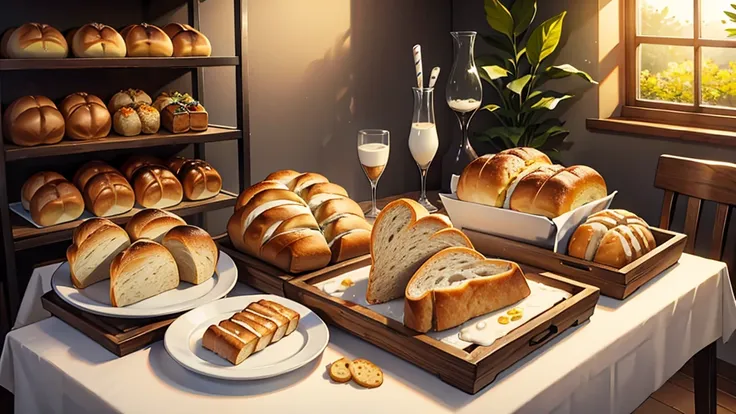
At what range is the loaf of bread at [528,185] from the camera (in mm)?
1446

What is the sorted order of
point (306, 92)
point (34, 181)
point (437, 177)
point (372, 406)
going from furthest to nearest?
point (437, 177) < point (306, 92) < point (34, 181) < point (372, 406)

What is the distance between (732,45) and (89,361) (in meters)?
2.49

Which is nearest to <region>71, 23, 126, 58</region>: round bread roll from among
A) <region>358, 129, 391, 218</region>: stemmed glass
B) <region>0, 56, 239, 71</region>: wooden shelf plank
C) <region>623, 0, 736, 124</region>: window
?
<region>0, 56, 239, 71</region>: wooden shelf plank

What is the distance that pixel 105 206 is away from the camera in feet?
6.97

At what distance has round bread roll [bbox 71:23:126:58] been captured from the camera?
206 centimetres

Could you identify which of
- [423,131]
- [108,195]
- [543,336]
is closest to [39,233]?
[108,195]

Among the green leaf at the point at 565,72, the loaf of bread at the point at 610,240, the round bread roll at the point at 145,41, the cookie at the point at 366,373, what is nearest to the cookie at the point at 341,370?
the cookie at the point at 366,373

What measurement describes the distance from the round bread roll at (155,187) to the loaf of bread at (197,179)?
5 cm

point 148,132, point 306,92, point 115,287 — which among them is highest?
point 306,92

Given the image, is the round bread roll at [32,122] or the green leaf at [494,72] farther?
the green leaf at [494,72]

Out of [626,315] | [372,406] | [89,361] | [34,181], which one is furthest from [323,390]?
[34,181]

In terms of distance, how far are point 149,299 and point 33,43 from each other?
3.71 ft

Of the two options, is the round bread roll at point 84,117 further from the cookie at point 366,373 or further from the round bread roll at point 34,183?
the cookie at point 366,373

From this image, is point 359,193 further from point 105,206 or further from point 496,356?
point 496,356
